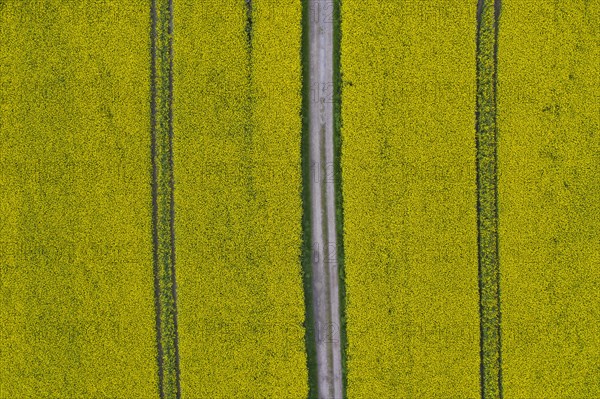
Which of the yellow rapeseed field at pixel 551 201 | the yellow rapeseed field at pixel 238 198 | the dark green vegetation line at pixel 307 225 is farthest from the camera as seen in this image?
the dark green vegetation line at pixel 307 225

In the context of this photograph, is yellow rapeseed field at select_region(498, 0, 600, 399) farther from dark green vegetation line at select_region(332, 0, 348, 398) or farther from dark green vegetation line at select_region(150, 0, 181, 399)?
dark green vegetation line at select_region(150, 0, 181, 399)

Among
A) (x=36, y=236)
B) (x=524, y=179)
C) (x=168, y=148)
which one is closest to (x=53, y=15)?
(x=168, y=148)

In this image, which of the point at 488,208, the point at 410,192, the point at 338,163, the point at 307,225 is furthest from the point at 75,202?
the point at 488,208

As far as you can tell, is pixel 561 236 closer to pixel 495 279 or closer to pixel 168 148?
pixel 495 279

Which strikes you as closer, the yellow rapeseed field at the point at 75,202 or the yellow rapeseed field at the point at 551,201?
the yellow rapeseed field at the point at 551,201

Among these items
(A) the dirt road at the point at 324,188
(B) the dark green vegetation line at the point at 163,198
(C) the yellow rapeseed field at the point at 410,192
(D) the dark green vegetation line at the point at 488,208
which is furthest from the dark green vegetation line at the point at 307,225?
(D) the dark green vegetation line at the point at 488,208

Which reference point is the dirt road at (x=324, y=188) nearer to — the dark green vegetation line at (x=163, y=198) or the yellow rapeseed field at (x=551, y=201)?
the dark green vegetation line at (x=163, y=198)

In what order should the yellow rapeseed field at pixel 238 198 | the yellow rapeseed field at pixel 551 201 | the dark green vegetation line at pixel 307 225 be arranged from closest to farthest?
the yellow rapeseed field at pixel 551 201
the yellow rapeseed field at pixel 238 198
the dark green vegetation line at pixel 307 225

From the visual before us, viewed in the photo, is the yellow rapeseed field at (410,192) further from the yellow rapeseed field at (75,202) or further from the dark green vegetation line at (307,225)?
the yellow rapeseed field at (75,202)
